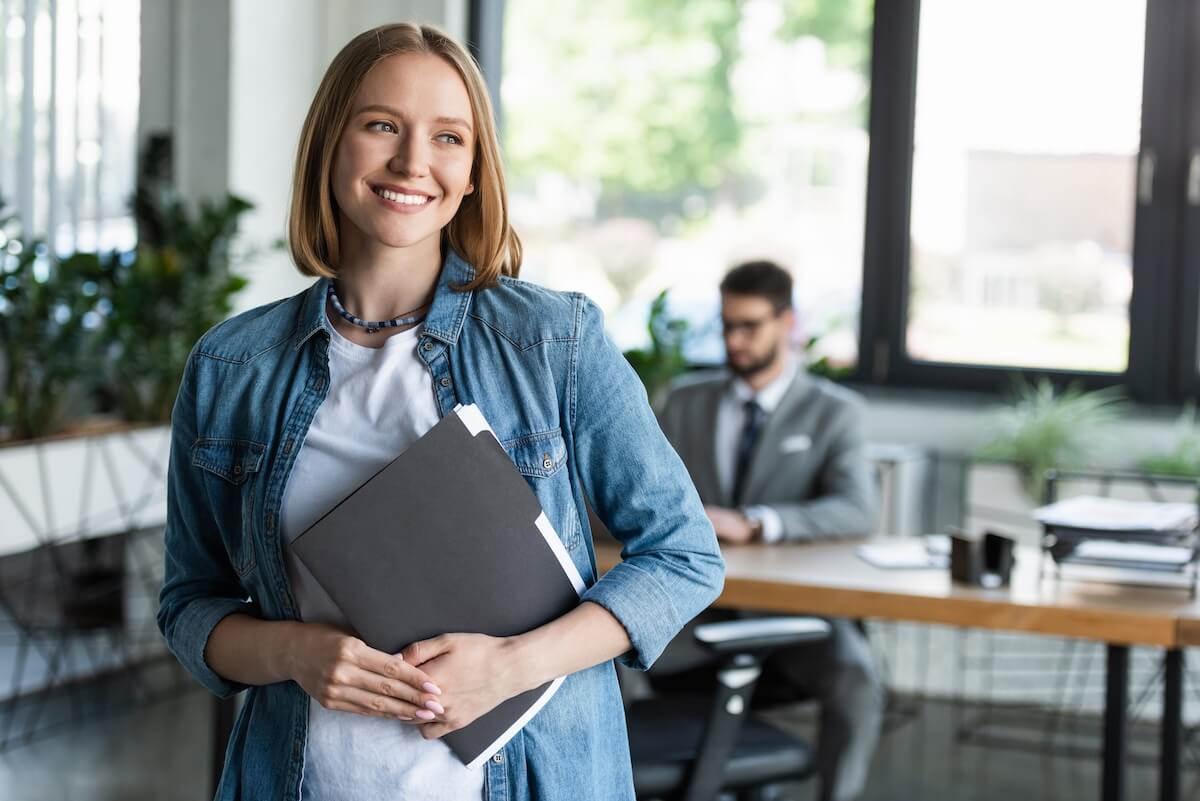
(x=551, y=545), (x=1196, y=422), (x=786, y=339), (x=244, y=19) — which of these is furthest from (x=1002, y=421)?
(x=551, y=545)

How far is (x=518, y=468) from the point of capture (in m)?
1.24

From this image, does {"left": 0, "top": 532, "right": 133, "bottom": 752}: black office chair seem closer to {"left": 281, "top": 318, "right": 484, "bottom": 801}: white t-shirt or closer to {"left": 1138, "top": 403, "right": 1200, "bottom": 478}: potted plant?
{"left": 1138, "top": 403, "right": 1200, "bottom": 478}: potted plant

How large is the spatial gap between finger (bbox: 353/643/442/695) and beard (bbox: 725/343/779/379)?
2.59 m

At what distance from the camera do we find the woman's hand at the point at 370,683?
1.15m

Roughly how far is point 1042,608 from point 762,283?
1.29m

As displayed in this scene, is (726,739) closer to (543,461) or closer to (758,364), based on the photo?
(543,461)

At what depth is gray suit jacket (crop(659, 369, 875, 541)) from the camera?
3482 millimetres

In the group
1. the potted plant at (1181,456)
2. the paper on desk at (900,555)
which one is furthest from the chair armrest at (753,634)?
the potted plant at (1181,456)

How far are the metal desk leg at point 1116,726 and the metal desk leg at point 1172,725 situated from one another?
0.07 metres

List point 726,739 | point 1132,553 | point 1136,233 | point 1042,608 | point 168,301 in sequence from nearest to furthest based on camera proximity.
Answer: point 726,739 < point 1042,608 < point 1132,553 < point 168,301 < point 1136,233

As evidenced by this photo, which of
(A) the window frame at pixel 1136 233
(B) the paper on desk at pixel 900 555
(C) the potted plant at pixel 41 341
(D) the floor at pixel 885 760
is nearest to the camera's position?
(B) the paper on desk at pixel 900 555

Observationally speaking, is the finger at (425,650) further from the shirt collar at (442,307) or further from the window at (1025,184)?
the window at (1025,184)

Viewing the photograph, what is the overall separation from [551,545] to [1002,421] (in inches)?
151

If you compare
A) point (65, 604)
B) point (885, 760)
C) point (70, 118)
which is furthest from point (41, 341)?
point (885, 760)
